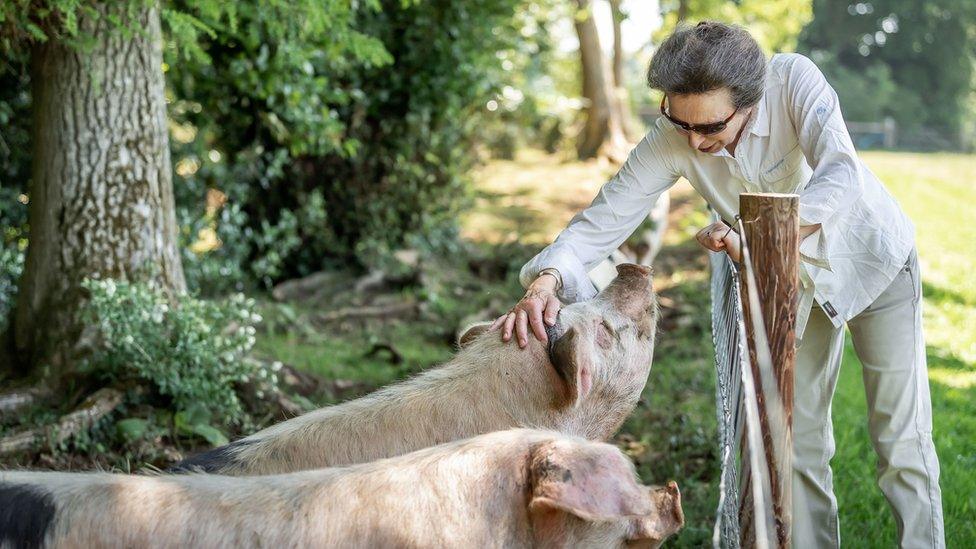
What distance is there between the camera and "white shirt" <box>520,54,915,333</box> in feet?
11.6

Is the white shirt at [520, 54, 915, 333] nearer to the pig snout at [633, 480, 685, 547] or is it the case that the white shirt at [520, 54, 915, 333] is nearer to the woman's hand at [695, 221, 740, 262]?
the woman's hand at [695, 221, 740, 262]

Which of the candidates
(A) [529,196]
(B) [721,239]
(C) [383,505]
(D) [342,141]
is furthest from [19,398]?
(A) [529,196]

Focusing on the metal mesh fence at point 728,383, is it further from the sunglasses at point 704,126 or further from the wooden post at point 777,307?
the sunglasses at point 704,126

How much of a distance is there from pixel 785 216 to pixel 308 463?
1699mm

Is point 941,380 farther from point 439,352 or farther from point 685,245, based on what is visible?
point 685,245

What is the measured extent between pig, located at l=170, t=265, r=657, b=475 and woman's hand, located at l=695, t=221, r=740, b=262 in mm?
607

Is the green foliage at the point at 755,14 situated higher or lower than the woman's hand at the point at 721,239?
higher

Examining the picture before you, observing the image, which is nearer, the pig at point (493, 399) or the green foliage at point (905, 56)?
the pig at point (493, 399)

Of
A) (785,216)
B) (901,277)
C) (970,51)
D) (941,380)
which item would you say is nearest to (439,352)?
(941,380)

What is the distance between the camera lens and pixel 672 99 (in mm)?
3783

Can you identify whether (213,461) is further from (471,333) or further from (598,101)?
(598,101)

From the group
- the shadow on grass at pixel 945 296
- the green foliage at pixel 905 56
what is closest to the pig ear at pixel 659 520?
the shadow on grass at pixel 945 296

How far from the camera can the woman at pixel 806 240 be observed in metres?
3.68

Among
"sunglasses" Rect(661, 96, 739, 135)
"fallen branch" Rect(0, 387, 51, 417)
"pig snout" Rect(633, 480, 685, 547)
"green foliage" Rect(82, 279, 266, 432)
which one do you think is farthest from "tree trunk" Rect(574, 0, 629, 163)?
"pig snout" Rect(633, 480, 685, 547)
